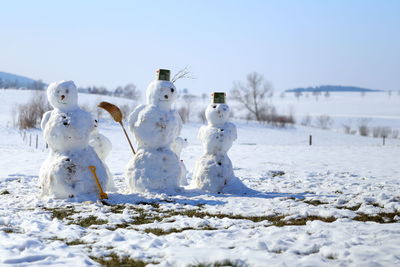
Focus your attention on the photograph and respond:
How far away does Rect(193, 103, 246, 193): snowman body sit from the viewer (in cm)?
915

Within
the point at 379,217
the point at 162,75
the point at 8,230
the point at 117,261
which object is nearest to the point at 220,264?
the point at 117,261

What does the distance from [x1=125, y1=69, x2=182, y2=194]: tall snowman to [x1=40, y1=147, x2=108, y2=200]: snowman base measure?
2.48 feet

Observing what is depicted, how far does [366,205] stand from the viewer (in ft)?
24.3

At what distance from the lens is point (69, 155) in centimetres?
792

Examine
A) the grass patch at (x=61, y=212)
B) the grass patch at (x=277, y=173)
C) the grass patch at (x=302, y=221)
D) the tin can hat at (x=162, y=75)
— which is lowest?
the grass patch at (x=61, y=212)

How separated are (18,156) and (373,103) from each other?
79.8 metres

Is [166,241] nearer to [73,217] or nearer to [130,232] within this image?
[130,232]

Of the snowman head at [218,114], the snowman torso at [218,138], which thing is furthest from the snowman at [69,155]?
the snowman head at [218,114]

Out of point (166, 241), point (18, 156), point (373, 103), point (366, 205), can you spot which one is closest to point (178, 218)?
point (166, 241)

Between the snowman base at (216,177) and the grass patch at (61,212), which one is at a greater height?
the snowman base at (216,177)

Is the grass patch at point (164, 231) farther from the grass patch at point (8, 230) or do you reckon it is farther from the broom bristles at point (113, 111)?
the broom bristles at point (113, 111)

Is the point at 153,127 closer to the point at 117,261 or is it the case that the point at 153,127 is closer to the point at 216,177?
the point at 216,177

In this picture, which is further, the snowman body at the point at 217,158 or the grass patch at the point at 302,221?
the snowman body at the point at 217,158

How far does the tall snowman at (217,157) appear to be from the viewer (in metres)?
Answer: 9.14
